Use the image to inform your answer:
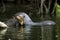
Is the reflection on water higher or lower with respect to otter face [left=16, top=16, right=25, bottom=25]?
lower

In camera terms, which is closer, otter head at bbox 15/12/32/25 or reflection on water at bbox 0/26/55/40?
reflection on water at bbox 0/26/55/40

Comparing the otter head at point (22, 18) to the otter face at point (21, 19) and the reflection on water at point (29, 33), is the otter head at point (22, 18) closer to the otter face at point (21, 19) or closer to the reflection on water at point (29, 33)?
the otter face at point (21, 19)

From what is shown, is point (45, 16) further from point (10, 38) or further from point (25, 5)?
point (10, 38)

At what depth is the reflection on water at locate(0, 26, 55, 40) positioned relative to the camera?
1130 cm

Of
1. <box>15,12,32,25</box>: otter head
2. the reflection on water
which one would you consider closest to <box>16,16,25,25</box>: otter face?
<box>15,12,32,25</box>: otter head

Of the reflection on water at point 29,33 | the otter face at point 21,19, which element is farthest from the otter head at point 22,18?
the reflection on water at point 29,33

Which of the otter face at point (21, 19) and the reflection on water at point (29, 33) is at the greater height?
the otter face at point (21, 19)

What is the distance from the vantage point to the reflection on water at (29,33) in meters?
11.3

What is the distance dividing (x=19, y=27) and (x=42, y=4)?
4338 millimetres

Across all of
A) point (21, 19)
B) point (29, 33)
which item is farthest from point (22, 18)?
point (29, 33)

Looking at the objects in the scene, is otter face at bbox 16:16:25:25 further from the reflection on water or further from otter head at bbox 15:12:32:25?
the reflection on water

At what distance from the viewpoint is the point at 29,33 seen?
12.3 m

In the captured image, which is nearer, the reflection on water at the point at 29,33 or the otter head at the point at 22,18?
the reflection on water at the point at 29,33

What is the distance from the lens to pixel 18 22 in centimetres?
1451
